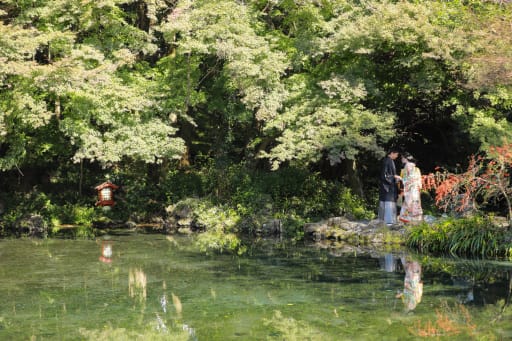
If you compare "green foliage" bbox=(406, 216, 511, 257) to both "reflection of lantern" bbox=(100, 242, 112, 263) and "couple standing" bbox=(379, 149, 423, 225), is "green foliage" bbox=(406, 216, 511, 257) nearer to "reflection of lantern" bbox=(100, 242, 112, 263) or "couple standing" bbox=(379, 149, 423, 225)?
"couple standing" bbox=(379, 149, 423, 225)

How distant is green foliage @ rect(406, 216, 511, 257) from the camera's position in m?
12.6

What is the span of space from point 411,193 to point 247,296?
282 inches

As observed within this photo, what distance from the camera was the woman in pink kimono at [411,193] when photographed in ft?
48.4

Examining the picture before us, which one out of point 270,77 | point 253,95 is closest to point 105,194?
point 253,95

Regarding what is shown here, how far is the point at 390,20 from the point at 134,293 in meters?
9.63

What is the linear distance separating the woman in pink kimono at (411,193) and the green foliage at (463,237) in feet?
2.90

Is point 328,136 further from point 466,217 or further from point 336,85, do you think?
point 466,217

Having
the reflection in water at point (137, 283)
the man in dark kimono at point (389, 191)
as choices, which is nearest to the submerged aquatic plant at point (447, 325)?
the reflection in water at point (137, 283)

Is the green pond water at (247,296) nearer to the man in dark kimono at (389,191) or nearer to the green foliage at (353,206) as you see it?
the man in dark kimono at (389,191)

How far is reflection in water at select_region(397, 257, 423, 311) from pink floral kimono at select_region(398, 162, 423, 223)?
3213 millimetres

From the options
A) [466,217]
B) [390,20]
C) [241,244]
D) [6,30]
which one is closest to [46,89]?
[6,30]

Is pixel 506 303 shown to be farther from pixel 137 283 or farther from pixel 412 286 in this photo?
pixel 137 283

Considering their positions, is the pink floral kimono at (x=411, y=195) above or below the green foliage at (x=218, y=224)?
above

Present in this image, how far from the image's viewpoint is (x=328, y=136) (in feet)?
51.8
